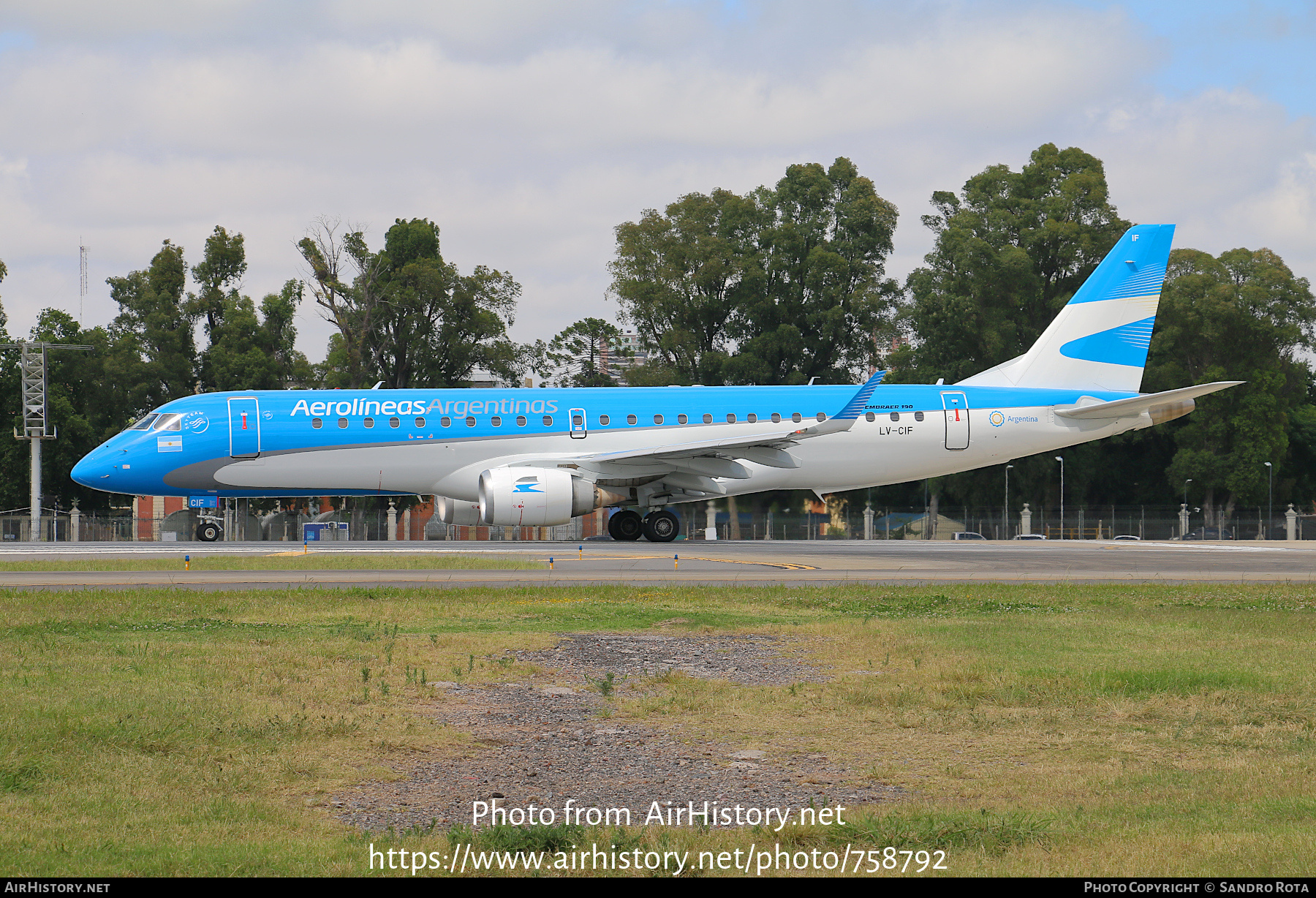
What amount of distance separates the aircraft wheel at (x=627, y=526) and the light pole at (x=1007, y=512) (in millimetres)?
23253

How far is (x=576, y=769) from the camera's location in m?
6.64

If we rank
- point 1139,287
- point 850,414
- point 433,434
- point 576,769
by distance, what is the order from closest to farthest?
point 576,769, point 850,414, point 433,434, point 1139,287

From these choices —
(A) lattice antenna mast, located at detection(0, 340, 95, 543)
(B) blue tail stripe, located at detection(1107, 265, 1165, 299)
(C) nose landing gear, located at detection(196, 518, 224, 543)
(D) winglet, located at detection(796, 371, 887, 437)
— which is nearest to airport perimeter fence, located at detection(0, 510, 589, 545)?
(A) lattice antenna mast, located at detection(0, 340, 95, 543)

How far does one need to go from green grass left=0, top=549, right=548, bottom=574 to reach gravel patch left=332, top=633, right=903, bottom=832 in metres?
11.3

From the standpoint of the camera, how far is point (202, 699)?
818 centimetres

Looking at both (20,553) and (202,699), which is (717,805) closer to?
(202,699)

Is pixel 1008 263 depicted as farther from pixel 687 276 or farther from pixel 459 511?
pixel 459 511

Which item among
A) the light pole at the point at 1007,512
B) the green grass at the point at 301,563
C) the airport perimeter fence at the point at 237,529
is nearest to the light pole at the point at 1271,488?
the light pole at the point at 1007,512

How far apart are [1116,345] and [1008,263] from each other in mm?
27012

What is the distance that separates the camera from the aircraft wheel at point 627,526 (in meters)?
29.9

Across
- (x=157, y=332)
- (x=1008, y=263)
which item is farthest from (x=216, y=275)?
(x=1008, y=263)

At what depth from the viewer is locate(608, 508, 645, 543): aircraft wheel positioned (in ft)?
98.0

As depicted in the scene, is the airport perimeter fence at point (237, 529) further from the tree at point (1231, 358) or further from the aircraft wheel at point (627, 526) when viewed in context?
the tree at point (1231, 358)

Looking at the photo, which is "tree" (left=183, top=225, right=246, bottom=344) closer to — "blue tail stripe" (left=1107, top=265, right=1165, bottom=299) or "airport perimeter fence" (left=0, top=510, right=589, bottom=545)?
"airport perimeter fence" (left=0, top=510, right=589, bottom=545)
